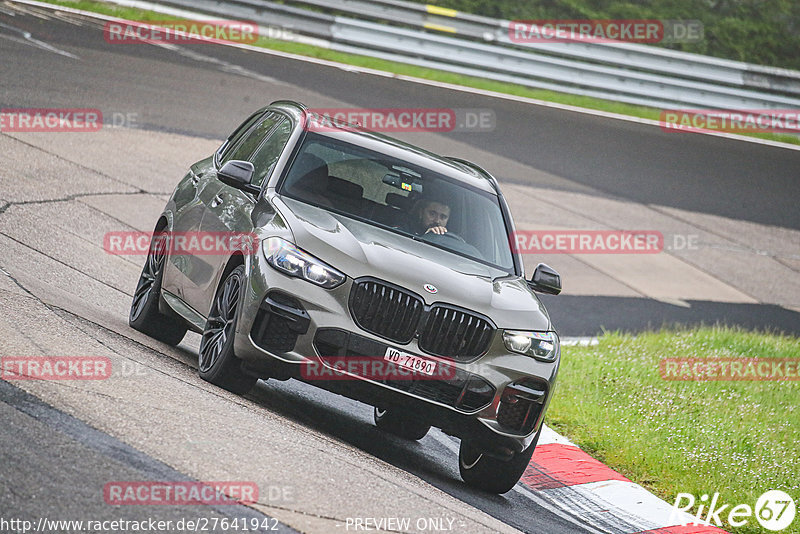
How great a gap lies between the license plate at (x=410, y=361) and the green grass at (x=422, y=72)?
61.0ft

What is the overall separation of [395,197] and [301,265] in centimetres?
139

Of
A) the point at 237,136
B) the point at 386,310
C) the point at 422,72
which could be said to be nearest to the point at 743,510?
the point at 386,310

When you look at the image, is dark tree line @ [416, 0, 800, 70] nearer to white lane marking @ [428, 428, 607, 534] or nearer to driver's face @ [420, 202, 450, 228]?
white lane marking @ [428, 428, 607, 534]

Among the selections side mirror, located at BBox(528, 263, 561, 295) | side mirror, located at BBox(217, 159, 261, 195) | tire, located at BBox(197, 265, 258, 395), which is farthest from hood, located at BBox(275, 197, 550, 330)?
tire, located at BBox(197, 265, 258, 395)

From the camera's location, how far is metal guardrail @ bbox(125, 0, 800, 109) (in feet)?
83.3

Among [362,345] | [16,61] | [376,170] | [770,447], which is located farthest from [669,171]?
[362,345]

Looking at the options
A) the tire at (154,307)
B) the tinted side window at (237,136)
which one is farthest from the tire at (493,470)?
the tinted side window at (237,136)

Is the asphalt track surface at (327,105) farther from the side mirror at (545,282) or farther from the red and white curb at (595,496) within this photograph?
the side mirror at (545,282)

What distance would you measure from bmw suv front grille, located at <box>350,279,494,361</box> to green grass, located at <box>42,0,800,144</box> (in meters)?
18.4

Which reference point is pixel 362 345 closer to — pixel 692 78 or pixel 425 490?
pixel 425 490

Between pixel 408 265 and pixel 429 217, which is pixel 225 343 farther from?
pixel 429 217

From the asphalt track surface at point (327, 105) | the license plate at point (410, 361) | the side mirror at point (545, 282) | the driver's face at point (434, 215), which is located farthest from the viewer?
the side mirror at point (545, 282)

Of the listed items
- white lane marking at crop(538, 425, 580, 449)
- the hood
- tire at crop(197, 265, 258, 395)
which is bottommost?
white lane marking at crop(538, 425, 580, 449)

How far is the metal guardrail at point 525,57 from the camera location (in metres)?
25.4
